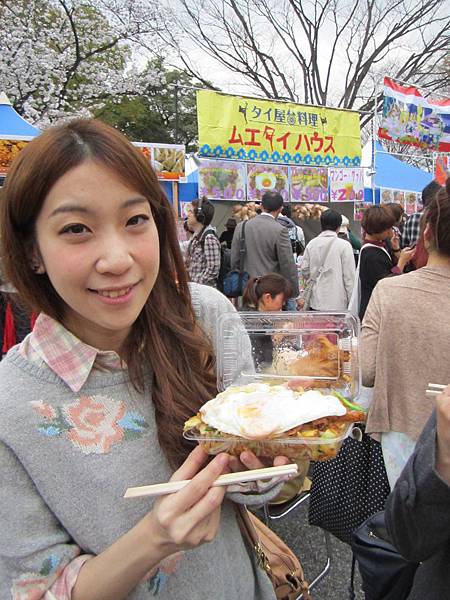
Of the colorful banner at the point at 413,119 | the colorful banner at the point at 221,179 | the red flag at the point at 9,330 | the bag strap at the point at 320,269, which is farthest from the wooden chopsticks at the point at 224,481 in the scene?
the colorful banner at the point at 413,119

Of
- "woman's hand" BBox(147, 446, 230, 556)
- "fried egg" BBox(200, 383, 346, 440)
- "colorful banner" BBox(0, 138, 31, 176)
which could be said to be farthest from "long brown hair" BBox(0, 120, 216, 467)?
"colorful banner" BBox(0, 138, 31, 176)

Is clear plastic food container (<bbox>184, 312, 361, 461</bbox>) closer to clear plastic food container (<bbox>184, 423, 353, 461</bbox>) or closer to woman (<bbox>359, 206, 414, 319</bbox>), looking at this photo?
clear plastic food container (<bbox>184, 423, 353, 461</bbox>)

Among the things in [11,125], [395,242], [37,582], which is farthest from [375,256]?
[11,125]

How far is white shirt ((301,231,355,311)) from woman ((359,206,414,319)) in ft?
3.03

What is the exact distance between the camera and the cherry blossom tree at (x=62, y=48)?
13898mm

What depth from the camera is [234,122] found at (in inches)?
286

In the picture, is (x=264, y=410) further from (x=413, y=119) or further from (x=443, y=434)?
(x=413, y=119)

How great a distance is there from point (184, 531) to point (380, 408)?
4.60 feet

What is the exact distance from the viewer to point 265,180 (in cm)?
768

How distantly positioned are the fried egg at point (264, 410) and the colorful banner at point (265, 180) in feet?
22.5

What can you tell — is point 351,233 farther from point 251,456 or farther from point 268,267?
point 251,456

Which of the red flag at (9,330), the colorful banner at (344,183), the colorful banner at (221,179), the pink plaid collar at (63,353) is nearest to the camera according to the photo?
the pink plaid collar at (63,353)

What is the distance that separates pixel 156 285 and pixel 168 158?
6.72 metres

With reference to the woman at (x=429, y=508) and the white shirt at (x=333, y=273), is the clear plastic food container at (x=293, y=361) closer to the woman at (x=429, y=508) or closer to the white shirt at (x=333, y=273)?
the woman at (x=429, y=508)
